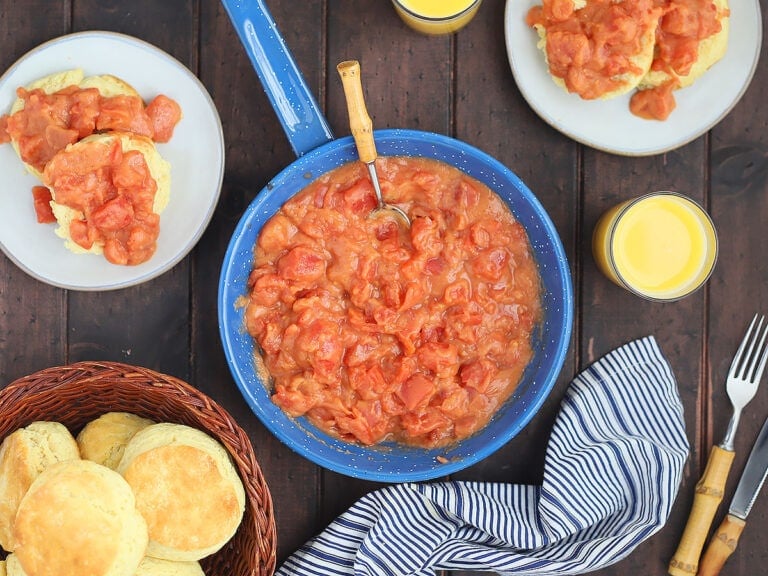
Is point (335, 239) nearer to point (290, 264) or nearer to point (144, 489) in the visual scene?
point (290, 264)

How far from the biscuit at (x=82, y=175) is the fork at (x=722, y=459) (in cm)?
220

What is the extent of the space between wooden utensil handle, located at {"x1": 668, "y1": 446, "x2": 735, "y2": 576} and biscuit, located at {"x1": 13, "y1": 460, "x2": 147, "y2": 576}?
1.97m

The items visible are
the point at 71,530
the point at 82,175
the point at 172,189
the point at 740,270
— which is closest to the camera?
the point at 71,530

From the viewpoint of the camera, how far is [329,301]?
8.60 feet

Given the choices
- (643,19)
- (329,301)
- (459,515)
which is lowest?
(459,515)

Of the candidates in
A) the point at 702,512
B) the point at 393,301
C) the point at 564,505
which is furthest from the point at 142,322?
the point at 702,512

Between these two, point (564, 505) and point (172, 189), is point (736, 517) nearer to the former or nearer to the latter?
point (564, 505)

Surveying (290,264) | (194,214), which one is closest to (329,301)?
(290,264)

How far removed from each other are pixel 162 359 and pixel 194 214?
596 mm

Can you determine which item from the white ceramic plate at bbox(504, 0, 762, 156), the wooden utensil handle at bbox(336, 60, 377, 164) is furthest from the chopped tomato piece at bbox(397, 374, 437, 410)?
the white ceramic plate at bbox(504, 0, 762, 156)

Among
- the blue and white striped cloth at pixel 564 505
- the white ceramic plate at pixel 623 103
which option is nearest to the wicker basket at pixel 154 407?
the blue and white striped cloth at pixel 564 505

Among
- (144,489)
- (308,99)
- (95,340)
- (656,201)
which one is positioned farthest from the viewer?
(95,340)

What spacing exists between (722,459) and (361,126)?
5.94 feet

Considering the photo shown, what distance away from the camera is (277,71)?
2.54 metres
